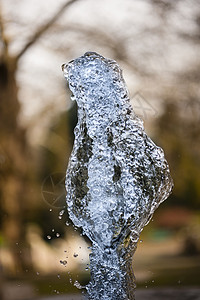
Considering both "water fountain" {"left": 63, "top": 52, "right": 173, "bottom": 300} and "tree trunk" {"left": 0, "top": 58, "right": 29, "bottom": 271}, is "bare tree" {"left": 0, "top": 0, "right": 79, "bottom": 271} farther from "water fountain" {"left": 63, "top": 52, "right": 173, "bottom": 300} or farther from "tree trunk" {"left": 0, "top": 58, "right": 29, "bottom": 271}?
"water fountain" {"left": 63, "top": 52, "right": 173, "bottom": 300}

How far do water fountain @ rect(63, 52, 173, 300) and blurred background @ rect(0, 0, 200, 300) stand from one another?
2.56 m

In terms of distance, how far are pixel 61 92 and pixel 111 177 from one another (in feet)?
9.04

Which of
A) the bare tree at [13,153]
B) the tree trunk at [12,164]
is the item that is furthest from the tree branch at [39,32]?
the tree trunk at [12,164]

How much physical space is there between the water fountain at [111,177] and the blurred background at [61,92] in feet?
8.39

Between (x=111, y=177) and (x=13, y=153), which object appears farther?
(x=13, y=153)

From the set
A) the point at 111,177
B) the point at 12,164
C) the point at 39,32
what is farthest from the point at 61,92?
the point at 111,177

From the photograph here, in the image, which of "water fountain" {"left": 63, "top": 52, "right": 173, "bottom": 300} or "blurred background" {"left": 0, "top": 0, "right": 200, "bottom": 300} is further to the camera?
"blurred background" {"left": 0, "top": 0, "right": 200, "bottom": 300}

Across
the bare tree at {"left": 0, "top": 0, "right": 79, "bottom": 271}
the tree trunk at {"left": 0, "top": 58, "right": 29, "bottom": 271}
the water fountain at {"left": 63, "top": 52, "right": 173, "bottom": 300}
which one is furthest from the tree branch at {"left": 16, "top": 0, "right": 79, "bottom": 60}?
the water fountain at {"left": 63, "top": 52, "right": 173, "bottom": 300}

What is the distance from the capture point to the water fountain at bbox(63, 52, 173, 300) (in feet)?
3.69

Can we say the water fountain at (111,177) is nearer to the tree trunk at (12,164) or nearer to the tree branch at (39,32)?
the tree trunk at (12,164)

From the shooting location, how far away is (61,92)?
3.85 meters

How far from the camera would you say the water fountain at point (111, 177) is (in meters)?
1.13

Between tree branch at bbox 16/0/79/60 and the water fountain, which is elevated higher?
tree branch at bbox 16/0/79/60

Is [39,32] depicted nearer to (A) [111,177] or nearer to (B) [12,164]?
(B) [12,164]
